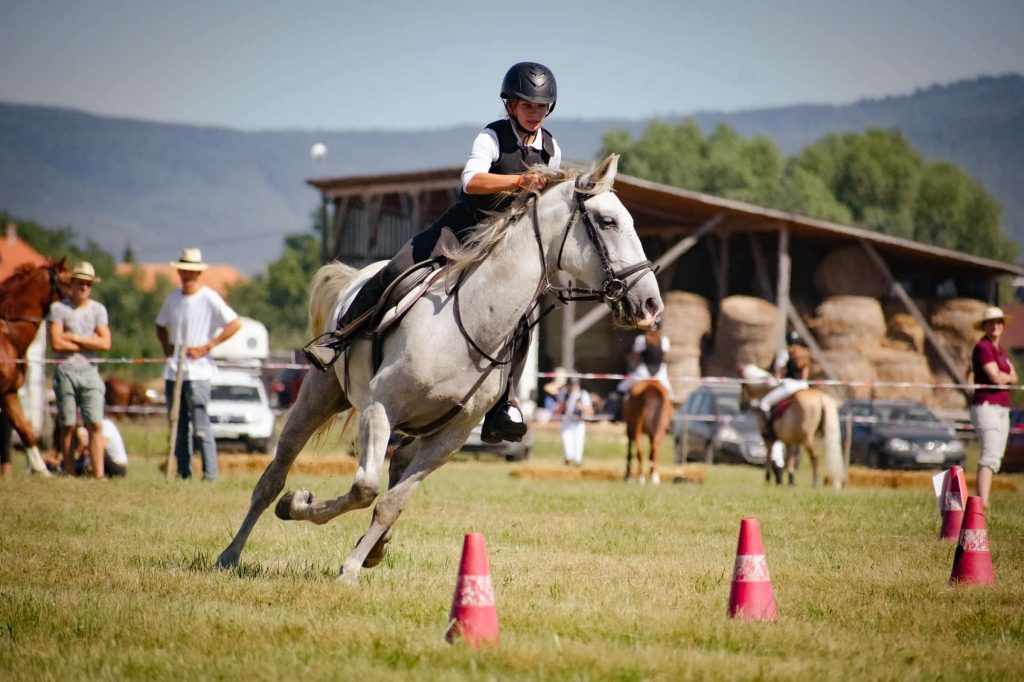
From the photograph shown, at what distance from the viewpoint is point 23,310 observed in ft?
56.4

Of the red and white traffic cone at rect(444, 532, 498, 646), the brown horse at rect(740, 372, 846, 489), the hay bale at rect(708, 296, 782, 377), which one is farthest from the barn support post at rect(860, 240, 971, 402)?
the red and white traffic cone at rect(444, 532, 498, 646)

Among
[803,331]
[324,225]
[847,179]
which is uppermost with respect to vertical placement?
[847,179]

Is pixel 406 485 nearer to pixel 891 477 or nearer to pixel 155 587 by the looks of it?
pixel 155 587

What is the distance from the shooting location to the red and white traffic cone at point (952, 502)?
425 inches

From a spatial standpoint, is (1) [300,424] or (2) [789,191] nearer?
(1) [300,424]

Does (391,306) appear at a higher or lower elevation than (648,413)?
higher

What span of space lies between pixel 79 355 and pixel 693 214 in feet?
96.3

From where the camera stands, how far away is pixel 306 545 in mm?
10070

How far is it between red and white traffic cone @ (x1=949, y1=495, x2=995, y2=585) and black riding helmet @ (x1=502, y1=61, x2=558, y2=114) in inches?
152

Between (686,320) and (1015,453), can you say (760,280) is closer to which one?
(686,320)

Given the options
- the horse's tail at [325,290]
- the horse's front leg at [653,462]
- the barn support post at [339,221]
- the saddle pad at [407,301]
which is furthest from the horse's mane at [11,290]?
the barn support post at [339,221]

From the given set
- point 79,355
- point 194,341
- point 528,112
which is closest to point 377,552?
point 528,112

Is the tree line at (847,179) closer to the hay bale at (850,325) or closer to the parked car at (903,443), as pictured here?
the hay bale at (850,325)

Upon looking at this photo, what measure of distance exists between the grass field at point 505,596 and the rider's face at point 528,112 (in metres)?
3.00
